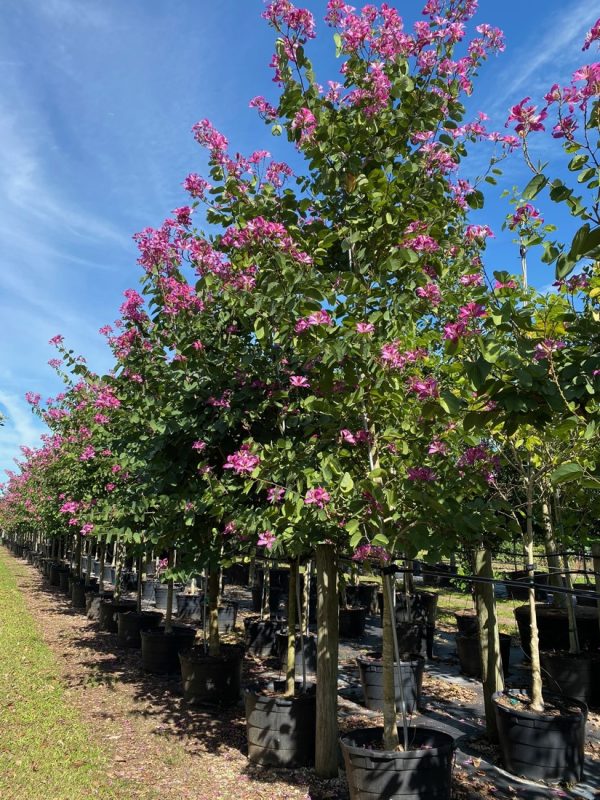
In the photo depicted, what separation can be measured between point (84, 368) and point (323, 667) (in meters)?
6.13

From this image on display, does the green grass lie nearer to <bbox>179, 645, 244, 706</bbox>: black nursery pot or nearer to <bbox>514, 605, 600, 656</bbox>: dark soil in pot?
<bbox>179, 645, 244, 706</bbox>: black nursery pot

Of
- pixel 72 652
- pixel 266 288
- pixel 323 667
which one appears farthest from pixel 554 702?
pixel 72 652

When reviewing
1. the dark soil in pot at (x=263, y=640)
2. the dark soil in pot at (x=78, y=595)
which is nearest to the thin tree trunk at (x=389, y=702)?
the dark soil in pot at (x=263, y=640)

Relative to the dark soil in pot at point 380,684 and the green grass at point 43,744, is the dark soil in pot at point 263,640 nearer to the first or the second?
the green grass at point 43,744

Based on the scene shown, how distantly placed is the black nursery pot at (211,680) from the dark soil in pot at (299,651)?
1126 mm

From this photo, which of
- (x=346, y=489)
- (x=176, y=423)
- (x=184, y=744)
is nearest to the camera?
(x=346, y=489)

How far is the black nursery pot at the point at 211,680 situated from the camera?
243 inches

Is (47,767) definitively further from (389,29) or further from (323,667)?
(389,29)

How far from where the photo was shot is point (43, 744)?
493 centimetres

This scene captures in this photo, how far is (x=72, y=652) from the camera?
9.10m

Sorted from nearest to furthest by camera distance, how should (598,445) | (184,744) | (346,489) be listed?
(346,489) → (598,445) → (184,744)

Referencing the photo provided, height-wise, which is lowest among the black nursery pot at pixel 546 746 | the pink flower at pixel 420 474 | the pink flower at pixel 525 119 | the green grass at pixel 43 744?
the green grass at pixel 43 744

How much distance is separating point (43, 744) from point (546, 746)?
4102mm

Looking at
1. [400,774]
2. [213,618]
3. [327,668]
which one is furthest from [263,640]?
[400,774]
